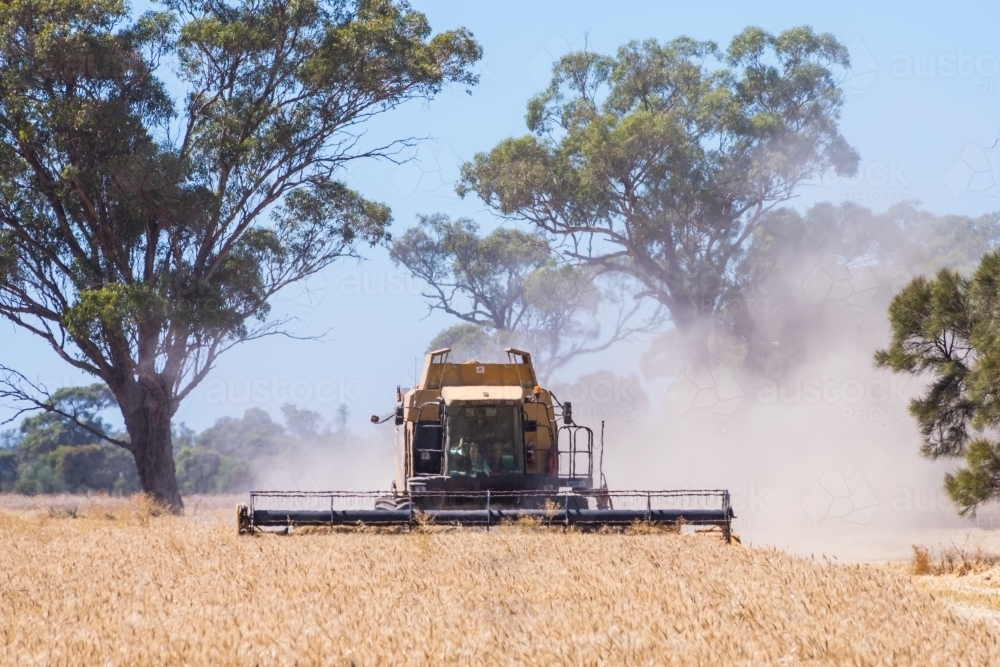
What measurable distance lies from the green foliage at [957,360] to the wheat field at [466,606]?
13.0 ft

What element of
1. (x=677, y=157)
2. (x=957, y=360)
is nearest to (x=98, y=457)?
(x=677, y=157)

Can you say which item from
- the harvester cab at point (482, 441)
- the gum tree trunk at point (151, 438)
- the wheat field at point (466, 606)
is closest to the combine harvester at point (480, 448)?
the harvester cab at point (482, 441)

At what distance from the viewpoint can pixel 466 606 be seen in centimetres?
1030

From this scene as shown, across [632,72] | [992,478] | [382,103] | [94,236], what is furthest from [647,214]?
[992,478]

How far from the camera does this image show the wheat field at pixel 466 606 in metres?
7.85

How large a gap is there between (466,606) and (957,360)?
418 inches

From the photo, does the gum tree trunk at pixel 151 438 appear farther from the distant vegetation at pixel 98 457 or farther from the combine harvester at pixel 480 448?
the distant vegetation at pixel 98 457

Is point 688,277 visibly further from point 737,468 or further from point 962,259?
point 962,259

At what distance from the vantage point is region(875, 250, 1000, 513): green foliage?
1684 centimetres

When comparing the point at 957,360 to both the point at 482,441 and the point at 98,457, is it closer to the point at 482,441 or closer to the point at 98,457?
the point at 482,441

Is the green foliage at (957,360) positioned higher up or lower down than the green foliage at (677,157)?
lower down

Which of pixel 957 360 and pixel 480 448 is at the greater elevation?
pixel 957 360

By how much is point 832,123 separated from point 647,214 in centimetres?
867

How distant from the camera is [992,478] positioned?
16.8 metres
